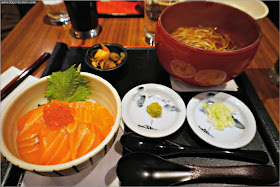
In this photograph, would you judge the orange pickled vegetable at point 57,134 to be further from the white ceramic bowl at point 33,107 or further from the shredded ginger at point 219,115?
the shredded ginger at point 219,115

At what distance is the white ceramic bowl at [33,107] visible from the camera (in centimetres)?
48

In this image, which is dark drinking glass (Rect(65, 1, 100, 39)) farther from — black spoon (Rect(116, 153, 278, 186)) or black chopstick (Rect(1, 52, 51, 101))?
black spoon (Rect(116, 153, 278, 186))

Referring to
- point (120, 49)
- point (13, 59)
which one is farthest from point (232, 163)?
point (13, 59)

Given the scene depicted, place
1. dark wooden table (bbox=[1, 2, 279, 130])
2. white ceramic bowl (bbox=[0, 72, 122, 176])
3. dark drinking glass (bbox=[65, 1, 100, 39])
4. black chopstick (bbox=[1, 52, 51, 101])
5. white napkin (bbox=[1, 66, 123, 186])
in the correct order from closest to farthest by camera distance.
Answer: white ceramic bowl (bbox=[0, 72, 122, 176]) → white napkin (bbox=[1, 66, 123, 186]) → black chopstick (bbox=[1, 52, 51, 101]) → dark wooden table (bbox=[1, 2, 279, 130]) → dark drinking glass (bbox=[65, 1, 100, 39])

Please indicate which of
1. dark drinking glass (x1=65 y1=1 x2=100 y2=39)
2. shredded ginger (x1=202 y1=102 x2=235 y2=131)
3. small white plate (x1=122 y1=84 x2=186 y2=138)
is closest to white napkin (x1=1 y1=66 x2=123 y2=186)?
small white plate (x1=122 y1=84 x2=186 y2=138)

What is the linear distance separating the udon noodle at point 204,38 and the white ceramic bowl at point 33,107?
1.66ft

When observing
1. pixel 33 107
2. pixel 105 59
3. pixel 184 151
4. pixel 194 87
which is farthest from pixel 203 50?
pixel 33 107

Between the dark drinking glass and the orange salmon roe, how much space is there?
2.84 feet

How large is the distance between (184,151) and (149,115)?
0.71ft

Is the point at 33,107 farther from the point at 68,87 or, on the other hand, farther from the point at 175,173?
the point at 175,173

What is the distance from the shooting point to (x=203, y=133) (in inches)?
28.7

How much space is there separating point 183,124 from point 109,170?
362mm

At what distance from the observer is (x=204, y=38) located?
0.98 m

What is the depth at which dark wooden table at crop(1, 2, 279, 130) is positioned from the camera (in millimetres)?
1075
